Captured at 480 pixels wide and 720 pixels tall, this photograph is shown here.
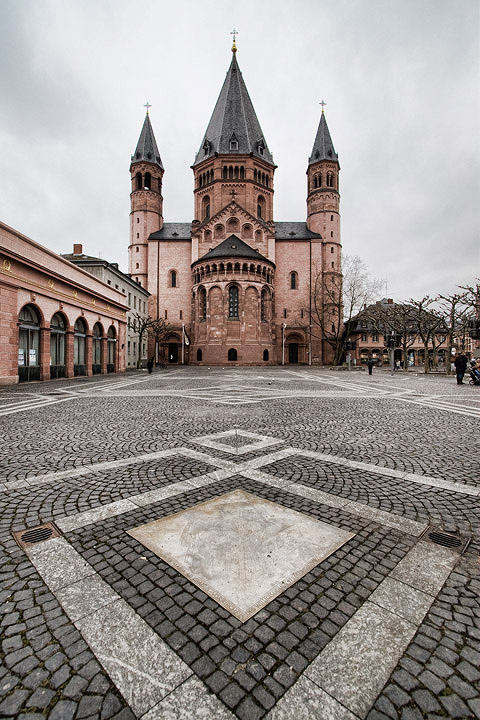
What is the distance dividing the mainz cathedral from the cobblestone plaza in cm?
4535

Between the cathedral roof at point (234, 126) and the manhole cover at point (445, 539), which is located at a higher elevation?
the cathedral roof at point (234, 126)

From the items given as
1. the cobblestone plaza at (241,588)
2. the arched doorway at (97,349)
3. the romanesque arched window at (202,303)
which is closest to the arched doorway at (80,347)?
the arched doorway at (97,349)

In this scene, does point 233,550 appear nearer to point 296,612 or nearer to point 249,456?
point 296,612

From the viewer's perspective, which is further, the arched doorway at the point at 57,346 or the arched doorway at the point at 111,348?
the arched doorway at the point at 111,348

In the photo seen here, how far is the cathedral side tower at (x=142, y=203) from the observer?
55.4m

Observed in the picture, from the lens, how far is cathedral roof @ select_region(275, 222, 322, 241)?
55.9 metres

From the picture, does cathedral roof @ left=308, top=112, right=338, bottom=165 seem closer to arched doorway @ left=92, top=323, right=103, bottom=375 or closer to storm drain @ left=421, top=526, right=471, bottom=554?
arched doorway @ left=92, top=323, right=103, bottom=375

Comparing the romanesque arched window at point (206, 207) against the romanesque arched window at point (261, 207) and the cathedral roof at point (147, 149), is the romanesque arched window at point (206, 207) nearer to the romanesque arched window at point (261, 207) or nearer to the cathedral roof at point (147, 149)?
the romanesque arched window at point (261, 207)

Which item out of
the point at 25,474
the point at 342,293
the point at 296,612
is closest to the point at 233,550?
the point at 296,612

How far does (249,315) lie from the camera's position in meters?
47.1

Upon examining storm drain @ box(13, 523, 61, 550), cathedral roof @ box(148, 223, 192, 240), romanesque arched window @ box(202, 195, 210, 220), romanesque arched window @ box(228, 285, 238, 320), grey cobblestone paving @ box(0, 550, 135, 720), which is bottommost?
storm drain @ box(13, 523, 61, 550)

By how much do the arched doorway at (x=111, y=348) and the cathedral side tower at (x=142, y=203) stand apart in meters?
25.6

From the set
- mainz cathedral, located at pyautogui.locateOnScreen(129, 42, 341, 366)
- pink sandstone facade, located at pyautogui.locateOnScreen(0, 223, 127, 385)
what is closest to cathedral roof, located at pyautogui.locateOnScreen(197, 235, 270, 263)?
mainz cathedral, located at pyautogui.locateOnScreen(129, 42, 341, 366)

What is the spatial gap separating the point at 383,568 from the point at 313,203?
6107 cm
